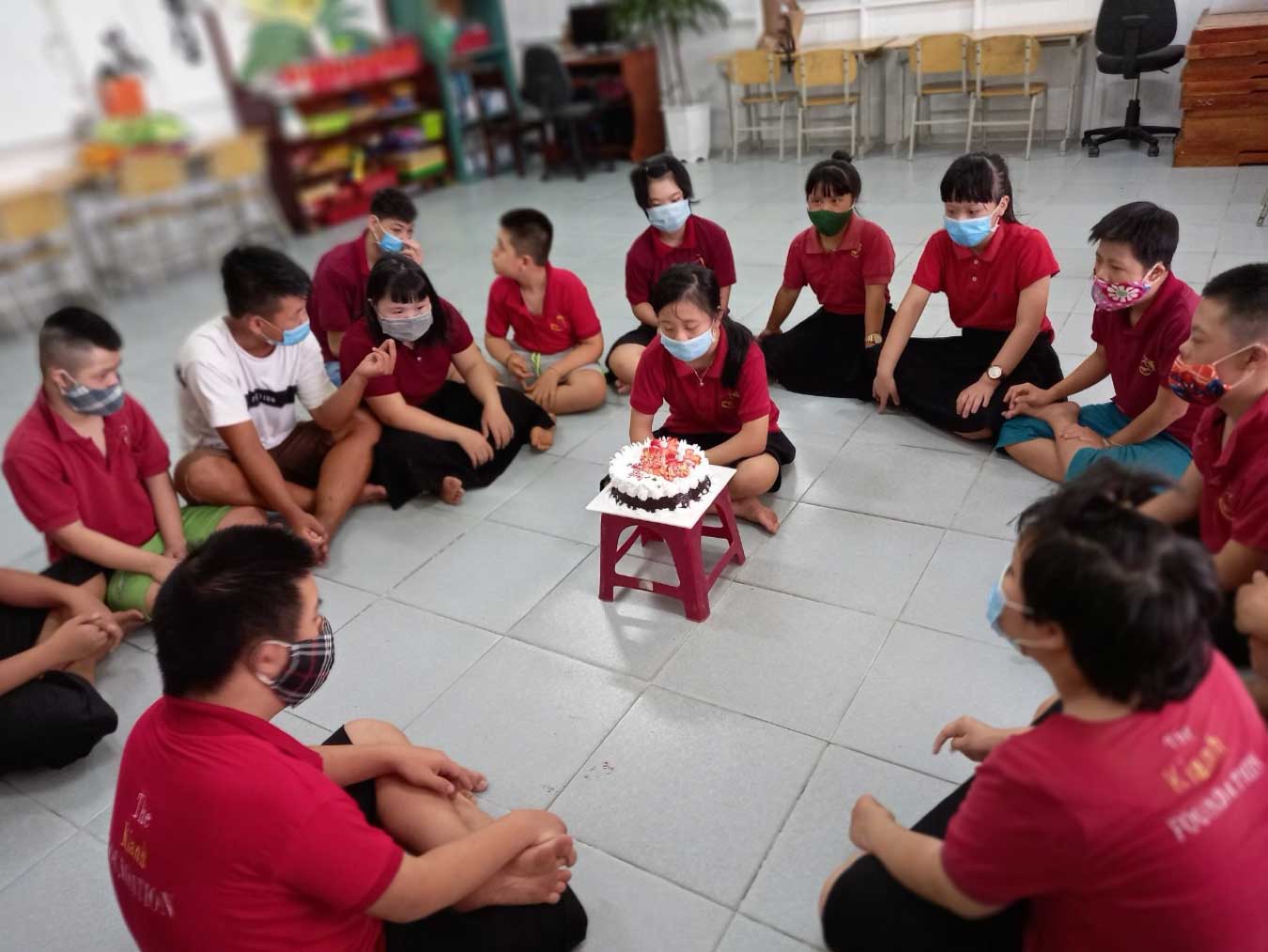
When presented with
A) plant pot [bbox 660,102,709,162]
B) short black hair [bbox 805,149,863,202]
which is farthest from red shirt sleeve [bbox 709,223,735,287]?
plant pot [bbox 660,102,709,162]

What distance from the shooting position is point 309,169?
20.2 ft

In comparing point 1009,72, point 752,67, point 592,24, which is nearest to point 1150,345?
point 1009,72

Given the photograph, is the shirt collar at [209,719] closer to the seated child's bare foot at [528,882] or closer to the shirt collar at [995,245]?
the seated child's bare foot at [528,882]

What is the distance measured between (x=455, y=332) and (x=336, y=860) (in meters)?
2.25

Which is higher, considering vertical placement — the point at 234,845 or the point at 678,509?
the point at 234,845

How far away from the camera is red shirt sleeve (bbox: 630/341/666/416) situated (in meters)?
2.58

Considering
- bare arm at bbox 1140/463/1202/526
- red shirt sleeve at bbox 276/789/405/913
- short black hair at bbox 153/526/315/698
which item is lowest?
bare arm at bbox 1140/463/1202/526

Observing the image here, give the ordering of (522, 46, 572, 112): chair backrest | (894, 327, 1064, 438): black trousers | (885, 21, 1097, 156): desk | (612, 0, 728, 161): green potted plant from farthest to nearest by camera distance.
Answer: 1. (522, 46, 572, 112): chair backrest
2. (612, 0, 728, 161): green potted plant
3. (885, 21, 1097, 156): desk
4. (894, 327, 1064, 438): black trousers

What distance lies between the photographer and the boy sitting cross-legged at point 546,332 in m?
3.44

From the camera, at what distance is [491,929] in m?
1.39

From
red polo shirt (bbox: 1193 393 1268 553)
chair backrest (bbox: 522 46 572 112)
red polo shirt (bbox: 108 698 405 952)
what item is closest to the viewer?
red polo shirt (bbox: 108 698 405 952)

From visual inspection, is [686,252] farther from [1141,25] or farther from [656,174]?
[1141,25]

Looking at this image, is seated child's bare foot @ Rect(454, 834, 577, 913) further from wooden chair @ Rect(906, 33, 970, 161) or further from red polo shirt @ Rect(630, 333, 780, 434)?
wooden chair @ Rect(906, 33, 970, 161)

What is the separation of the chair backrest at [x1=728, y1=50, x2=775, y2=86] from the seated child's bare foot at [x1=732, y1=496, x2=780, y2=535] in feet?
17.9
